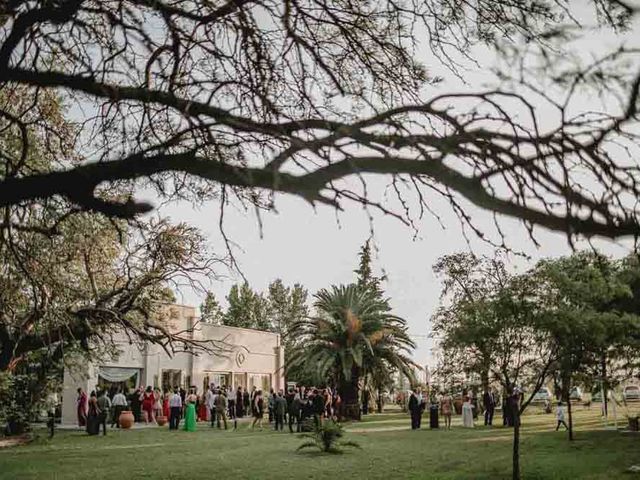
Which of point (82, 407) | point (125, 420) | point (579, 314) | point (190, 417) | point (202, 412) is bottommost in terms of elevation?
point (202, 412)

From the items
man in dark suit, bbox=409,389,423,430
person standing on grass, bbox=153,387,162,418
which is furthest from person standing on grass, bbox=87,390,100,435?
man in dark suit, bbox=409,389,423,430

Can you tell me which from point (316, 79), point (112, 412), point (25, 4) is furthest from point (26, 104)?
point (112, 412)

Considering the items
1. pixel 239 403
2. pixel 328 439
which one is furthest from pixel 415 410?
pixel 328 439

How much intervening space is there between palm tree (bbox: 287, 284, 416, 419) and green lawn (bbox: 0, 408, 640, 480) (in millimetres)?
13533

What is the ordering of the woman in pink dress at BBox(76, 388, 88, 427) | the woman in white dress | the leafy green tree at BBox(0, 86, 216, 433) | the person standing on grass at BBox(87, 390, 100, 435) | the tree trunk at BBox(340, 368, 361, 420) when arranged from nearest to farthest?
the leafy green tree at BBox(0, 86, 216, 433)
the person standing on grass at BBox(87, 390, 100, 435)
the woman in white dress
the woman in pink dress at BBox(76, 388, 88, 427)
the tree trunk at BBox(340, 368, 361, 420)

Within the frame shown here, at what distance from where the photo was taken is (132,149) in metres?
6.74

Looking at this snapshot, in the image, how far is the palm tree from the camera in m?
39.5

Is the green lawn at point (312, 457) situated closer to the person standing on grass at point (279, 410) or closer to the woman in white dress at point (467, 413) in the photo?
the person standing on grass at point (279, 410)

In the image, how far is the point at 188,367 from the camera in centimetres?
4484

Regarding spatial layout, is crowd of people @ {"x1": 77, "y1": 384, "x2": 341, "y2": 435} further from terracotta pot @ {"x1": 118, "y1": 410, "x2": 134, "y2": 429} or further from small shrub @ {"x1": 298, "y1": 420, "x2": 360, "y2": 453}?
small shrub @ {"x1": 298, "y1": 420, "x2": 360, "y2": 453}

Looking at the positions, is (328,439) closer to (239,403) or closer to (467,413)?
(467,413)

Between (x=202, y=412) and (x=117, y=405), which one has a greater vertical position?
(x=117, y=405)

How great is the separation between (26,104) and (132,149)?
5484 mm

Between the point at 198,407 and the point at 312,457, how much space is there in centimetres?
2145
